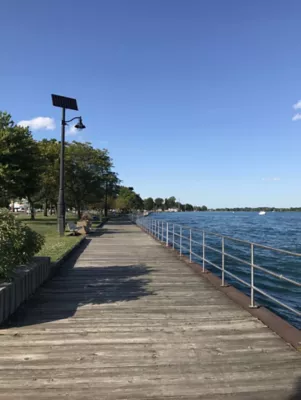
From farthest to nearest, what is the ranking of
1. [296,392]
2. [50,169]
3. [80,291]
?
[50,169], [80,291], [296,392]

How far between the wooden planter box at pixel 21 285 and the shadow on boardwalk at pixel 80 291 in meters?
0.11

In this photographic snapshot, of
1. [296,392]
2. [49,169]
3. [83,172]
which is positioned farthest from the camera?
[83,172]

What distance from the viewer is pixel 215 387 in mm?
3203

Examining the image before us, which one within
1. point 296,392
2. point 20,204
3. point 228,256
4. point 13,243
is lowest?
point 296,392

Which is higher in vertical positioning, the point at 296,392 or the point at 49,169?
the point at 49,169

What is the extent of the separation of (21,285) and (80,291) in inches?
56.0

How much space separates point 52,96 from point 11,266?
48.5 ft

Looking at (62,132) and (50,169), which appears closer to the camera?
(62,132)

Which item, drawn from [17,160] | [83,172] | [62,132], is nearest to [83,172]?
[83,172]

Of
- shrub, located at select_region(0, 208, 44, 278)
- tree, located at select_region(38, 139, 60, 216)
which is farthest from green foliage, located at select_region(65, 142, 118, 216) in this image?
shrub, located at select_region(0, 208, 44, 278)

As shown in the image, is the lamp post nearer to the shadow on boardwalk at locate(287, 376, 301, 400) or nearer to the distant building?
the shadow on boardwalk at locate(287, 376, 301, 400)

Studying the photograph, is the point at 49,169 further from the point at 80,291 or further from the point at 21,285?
the point at 21,285

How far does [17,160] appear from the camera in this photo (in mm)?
26406

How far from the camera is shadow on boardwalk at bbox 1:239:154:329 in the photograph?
5254 millimetres
